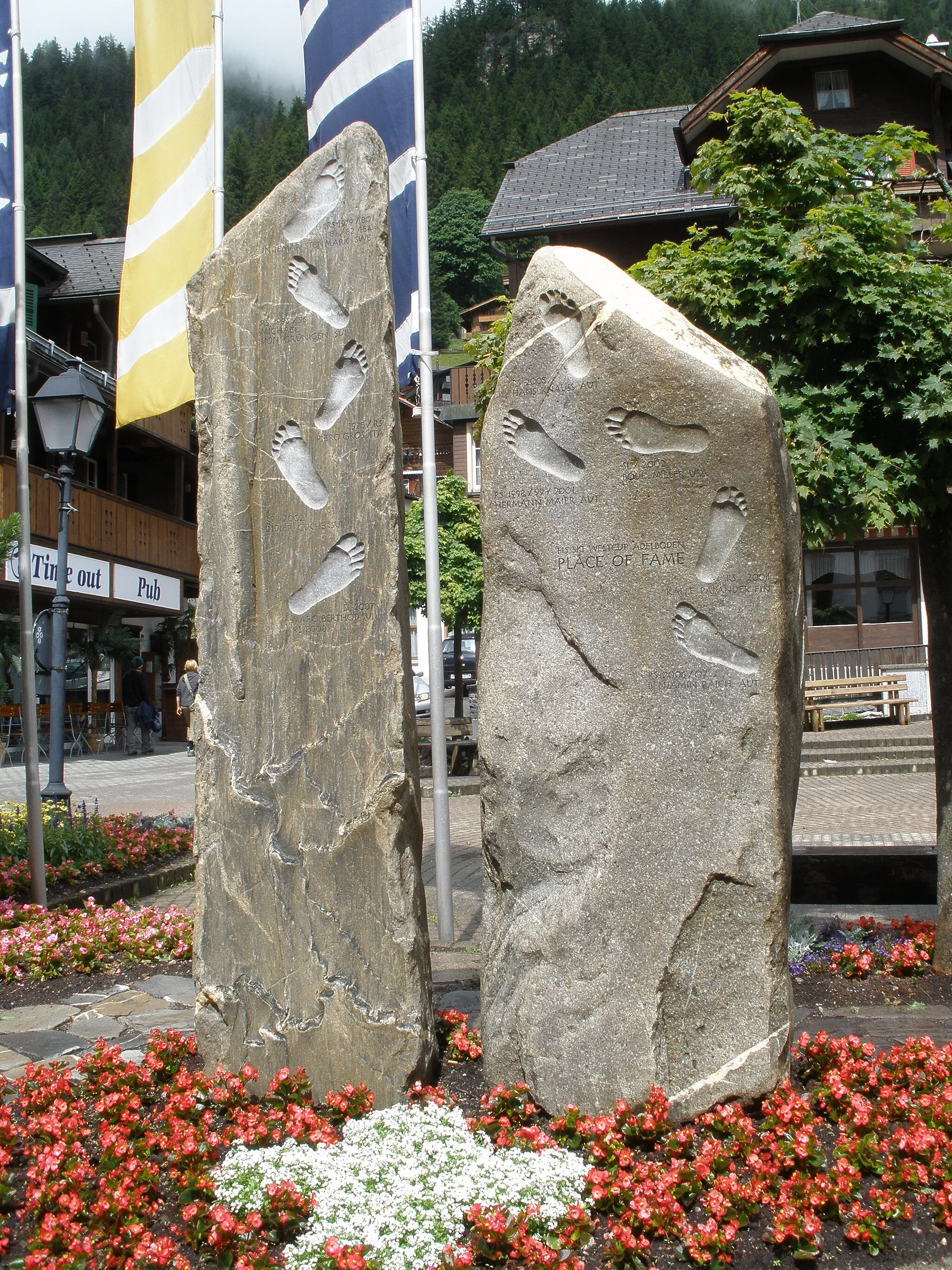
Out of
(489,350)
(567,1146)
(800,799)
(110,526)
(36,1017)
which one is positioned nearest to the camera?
(567,1146)

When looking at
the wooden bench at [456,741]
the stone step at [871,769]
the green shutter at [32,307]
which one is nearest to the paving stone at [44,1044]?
the wooden bench at [456,741]

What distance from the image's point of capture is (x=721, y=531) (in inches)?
139

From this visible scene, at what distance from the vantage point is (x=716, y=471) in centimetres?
352

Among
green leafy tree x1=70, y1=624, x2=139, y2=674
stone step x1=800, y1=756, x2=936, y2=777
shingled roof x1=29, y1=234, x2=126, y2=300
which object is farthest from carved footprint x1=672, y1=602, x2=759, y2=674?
shingled roof x1=29, y1=234, x2=126, y2=300

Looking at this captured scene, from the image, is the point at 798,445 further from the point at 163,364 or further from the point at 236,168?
the point at 236,168

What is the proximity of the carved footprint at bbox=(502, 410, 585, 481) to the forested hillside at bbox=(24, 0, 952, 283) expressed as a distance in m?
51.5

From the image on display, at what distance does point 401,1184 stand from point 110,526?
20.9 meters

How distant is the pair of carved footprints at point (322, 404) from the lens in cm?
395

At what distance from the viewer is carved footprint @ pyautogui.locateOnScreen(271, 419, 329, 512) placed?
13.1ft

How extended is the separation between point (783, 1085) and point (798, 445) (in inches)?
104

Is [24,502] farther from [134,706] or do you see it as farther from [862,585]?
[862,585]

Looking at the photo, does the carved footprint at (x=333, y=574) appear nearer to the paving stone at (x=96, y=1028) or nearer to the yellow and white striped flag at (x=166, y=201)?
the paving stone at (x=96, y=1028)

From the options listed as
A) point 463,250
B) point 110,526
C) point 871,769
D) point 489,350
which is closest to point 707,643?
point 489,350

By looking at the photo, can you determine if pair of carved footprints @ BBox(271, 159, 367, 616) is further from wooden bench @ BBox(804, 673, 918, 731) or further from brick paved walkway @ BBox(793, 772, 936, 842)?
wooden bench @ BBox(804, 673, 918, 731)
